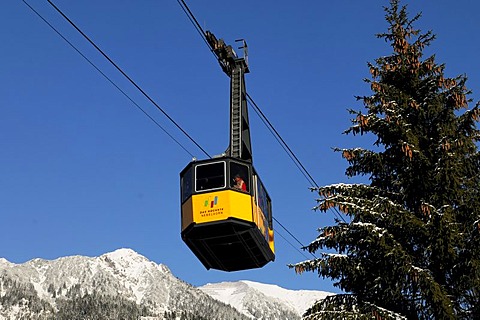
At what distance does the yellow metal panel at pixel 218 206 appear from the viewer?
20.3 m

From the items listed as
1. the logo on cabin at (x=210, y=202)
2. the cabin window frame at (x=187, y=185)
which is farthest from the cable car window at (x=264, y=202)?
the cabin window frame at (x=187, y=185)

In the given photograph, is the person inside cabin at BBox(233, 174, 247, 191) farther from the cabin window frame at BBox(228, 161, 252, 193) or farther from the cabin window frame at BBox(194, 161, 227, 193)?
the cabin window frame at BBox(194, 161, 227, 193)

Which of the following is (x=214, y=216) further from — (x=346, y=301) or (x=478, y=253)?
(x=478, y=253)

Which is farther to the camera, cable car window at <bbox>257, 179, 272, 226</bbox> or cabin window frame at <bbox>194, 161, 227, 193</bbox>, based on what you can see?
cable car window at <bbox>257, 179, 272, 226</bbox>

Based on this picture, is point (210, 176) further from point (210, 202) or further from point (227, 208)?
point (227, 208)

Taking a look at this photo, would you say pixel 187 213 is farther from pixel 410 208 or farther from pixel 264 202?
pixel 410 208

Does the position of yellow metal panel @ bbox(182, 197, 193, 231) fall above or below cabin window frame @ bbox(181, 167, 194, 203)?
below

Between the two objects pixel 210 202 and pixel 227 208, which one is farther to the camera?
pixel 210 202

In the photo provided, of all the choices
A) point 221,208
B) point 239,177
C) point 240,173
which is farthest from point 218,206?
point 240,173

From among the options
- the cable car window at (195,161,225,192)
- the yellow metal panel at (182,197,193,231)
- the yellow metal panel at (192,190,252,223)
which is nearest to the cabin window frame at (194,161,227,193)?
the cable car window at (195,161,225,192)

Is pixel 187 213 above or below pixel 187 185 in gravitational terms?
below

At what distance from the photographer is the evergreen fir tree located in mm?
17266

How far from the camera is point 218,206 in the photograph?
20422 millimetres

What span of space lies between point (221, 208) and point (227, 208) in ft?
0.62
